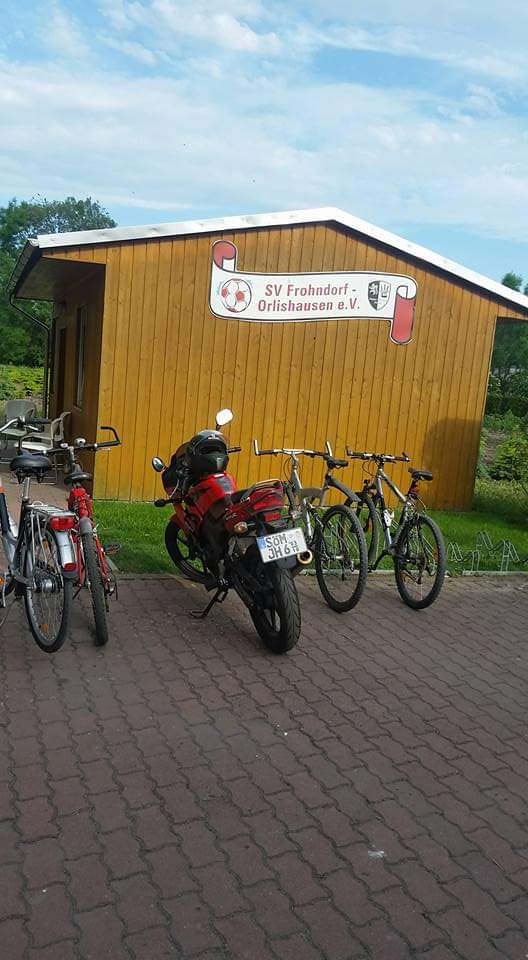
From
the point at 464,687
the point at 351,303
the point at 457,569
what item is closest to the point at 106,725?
the point at 464,687

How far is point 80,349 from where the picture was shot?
38.9 feet

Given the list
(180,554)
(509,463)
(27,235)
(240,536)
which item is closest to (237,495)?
(240,536)

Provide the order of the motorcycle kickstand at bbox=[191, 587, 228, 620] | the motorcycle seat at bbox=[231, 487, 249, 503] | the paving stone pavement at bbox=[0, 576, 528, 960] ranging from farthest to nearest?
the motorcycle kickstand at bbox=[191, 587, 228, 620]
the motorcycle seat at bbox=[231, 487, 249, 503]
the paving stone pavement at bbox=[0, 576, 528, 960]

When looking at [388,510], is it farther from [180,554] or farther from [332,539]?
[180,554]

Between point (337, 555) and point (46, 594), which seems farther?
point (337, 555)

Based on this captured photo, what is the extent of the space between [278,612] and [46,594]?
1365 millimetres

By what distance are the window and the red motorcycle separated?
587 centimetres

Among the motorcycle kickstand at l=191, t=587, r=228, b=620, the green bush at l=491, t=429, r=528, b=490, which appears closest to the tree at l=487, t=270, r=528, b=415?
the green bush at l=491, t=429, r=528, b=490

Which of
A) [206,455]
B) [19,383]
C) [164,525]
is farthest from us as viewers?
[19,383]

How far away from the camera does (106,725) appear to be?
378 cm

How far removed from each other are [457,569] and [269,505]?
10.3 ft

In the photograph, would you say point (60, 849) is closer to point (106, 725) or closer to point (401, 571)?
point (106, 725)

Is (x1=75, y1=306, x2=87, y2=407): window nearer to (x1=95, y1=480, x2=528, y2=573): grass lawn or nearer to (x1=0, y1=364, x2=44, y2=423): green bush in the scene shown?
(x1=95, y1=480, x2=528, y2=573): grass lawn

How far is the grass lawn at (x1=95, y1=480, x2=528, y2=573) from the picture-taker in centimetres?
680
